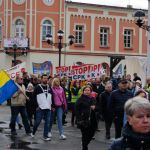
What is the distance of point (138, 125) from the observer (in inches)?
142

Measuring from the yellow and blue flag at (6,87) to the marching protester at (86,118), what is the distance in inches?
147

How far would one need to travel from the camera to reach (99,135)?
15.0 metres

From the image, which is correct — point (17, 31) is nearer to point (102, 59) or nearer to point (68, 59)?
point (68, 59)

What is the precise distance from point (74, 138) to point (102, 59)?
35933 millimetres

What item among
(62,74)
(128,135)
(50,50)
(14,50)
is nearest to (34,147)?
(128,135)

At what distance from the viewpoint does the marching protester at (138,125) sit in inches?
141

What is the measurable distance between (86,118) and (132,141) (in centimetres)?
746

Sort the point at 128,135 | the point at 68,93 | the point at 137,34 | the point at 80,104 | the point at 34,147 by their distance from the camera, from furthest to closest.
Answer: the point at 137,34
the point at 68,93
the point at 34,147
the point at 80,104
the point at 128,135

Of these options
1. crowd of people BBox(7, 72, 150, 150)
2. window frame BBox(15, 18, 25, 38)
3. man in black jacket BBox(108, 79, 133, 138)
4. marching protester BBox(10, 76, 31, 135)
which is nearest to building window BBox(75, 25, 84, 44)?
window frame BBox(15, 18, 25, 38)

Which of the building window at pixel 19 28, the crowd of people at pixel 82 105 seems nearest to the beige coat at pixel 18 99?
the crowd of people at pixel 82 105

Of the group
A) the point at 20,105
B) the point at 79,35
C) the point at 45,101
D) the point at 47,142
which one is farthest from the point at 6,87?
the point at 79,35

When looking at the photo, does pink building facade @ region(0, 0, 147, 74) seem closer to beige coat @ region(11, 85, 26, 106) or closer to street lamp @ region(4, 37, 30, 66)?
street lamp @ region(4, 37, 30, 66)

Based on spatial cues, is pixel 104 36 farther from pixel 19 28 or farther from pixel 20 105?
pixel 20 105

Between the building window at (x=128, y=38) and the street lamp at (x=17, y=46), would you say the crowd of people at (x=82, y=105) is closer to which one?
the street lamp at (x=17, y=46)
